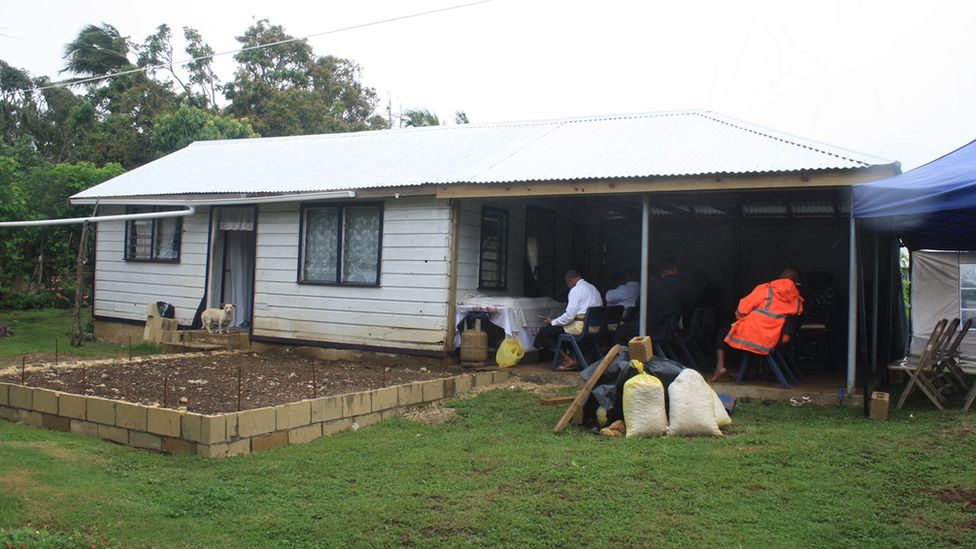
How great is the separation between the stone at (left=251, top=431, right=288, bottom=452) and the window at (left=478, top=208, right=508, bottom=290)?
525 centimetres

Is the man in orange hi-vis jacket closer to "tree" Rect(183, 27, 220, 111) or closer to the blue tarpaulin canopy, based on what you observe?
the blue tarpaulin canopy

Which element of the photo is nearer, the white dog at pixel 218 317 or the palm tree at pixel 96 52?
the white dog at pixel 218 317

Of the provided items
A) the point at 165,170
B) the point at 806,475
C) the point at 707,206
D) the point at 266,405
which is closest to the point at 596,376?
the point at 806,475

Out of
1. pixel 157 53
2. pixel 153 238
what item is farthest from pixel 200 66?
pixel 153 238

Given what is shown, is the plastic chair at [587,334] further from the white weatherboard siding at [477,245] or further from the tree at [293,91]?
the tree at [293,91]

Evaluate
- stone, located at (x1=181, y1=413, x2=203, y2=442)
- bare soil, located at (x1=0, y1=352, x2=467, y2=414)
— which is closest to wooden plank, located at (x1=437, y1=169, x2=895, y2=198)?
bare soil, located at (x1=0, y1=352, x2=467, y2=414)

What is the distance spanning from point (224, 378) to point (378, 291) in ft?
9.83

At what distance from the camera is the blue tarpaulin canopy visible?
6887 millimetres

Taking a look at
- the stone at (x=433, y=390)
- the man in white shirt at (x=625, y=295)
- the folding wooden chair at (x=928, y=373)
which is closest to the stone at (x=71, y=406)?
the stone at (x=433, y=390)

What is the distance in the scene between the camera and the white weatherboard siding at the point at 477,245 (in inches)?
448

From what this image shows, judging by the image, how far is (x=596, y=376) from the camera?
7.19m

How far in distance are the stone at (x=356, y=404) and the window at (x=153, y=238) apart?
8.07m

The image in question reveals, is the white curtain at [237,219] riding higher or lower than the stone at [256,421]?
higher

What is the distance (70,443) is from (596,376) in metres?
4.52
